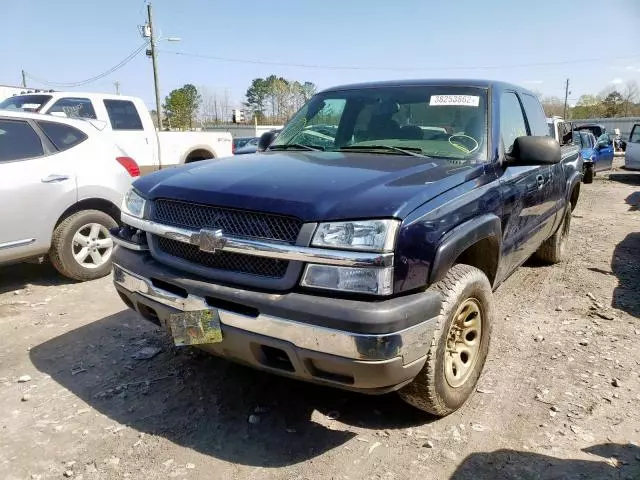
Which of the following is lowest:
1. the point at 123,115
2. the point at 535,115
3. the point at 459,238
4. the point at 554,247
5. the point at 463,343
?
the point at 554,247

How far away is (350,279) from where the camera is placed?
2240 mm

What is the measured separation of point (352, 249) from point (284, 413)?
1239 mm

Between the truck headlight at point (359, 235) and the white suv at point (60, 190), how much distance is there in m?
3.49

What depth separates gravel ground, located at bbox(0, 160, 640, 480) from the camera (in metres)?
2.51

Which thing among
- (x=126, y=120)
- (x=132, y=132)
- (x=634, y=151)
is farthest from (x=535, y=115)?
(x=634, y=151)

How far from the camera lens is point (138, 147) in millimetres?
8992

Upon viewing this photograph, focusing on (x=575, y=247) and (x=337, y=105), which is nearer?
(x=337, y=105)

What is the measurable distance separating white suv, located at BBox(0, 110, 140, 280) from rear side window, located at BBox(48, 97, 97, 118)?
11.3 ft

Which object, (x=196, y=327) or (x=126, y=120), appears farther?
(x=126, y=120)

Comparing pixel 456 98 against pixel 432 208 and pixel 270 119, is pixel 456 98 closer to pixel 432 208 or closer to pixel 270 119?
pixel 432 208

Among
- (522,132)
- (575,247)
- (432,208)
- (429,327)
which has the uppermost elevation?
(522,132)

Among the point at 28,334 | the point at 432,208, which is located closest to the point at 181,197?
the point at 432,208

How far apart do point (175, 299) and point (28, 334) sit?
215 cm

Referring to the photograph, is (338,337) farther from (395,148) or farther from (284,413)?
(395,148)
